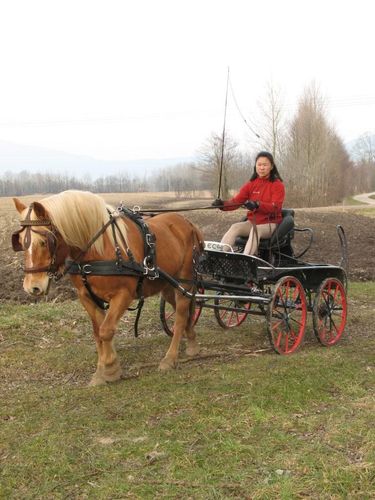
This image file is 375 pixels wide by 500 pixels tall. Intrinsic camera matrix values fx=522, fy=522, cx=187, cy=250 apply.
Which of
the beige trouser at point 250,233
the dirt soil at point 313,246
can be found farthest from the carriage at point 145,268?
the dirt soil at point 313,246

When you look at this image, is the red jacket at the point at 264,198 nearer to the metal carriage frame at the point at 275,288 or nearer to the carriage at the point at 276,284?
the carriage at the point at 276,284

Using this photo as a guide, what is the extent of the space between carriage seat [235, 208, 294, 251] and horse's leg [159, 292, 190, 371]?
1223 mm

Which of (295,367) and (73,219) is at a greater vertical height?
(73,219)

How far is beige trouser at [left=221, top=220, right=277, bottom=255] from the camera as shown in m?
6.42

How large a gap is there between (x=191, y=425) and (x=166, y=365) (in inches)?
62.5

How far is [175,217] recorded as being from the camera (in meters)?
6.17

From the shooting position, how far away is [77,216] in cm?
464

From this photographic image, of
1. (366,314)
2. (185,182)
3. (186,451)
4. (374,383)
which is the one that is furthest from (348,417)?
(185,182)

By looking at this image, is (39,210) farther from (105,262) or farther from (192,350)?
(192,350)

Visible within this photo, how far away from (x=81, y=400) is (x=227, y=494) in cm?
195

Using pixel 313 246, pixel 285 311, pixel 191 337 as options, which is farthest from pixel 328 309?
pixel 313 246

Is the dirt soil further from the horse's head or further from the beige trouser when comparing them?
the horse's head

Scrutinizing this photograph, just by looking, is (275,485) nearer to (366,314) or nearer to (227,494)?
(227,494)

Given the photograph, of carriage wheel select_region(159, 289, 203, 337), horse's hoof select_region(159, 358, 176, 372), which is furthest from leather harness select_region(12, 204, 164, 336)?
carriage wheel select_region(159, 289, 203, 337)
